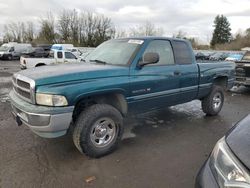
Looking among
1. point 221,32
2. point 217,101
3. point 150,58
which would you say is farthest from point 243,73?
point 221,32

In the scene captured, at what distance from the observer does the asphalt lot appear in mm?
3059

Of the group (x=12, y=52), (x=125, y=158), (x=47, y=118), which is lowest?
(x=125, y=158)

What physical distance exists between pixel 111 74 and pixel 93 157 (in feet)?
4.29

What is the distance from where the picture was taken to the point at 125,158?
3.66 m

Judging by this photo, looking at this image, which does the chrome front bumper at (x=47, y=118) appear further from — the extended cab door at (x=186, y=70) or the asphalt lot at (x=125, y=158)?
the extended cab door at (x=186, y=70)

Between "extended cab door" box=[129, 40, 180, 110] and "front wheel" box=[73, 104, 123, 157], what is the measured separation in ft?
1.55

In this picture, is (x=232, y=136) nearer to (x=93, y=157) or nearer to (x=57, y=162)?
(x=93, y=157)

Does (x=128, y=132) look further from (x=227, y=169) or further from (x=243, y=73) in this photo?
(x=243, y=73)

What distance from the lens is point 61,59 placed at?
53.9 ft

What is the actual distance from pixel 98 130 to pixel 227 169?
7.40 feet

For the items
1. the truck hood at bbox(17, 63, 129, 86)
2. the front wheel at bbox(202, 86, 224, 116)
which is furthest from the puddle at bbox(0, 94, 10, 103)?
the front wheel at bbox(202, 86, 224, 116)

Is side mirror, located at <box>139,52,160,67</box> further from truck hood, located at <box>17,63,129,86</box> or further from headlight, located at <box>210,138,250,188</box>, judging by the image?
headlight, located at <box>210,138,250,188</box>

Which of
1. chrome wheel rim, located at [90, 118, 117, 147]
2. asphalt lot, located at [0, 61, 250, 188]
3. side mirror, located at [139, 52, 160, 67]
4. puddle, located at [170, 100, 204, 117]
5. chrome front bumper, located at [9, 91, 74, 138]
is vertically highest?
side mirror, located at [139, 52, 160, 67]

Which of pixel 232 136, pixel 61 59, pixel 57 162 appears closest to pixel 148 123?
pixel 57 162
